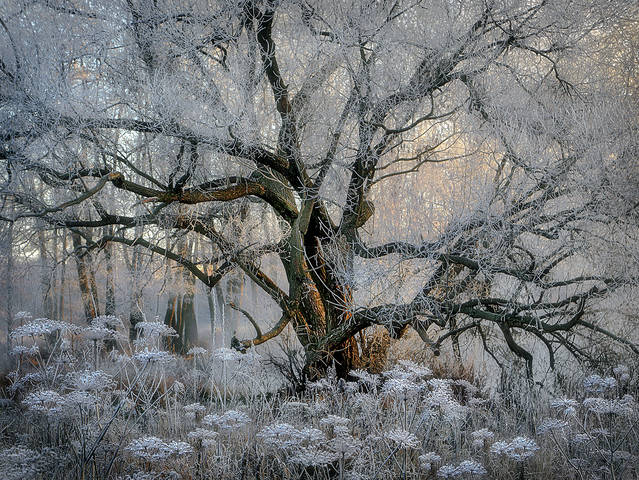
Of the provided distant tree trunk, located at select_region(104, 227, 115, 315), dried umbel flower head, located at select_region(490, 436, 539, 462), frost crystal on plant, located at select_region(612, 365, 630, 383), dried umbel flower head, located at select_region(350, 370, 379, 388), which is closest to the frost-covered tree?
frost crystal on plant, located at select_region(612, 365, 630, 383)

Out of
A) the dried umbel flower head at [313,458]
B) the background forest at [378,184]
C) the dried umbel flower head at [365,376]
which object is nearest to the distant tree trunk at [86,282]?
the background forest at [378,184]

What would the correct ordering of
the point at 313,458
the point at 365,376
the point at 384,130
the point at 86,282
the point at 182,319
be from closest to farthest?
the point at 313,458 → the point at 365,376 → the point at 384,130 → the point at 86,282 → the point at 182,319

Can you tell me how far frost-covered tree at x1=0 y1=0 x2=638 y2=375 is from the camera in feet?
19.7

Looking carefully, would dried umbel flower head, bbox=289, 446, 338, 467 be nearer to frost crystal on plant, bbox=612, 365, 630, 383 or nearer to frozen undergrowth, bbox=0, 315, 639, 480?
frozen undergrowth, bbox=0, 315, 639, 480

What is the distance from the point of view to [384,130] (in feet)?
23.7

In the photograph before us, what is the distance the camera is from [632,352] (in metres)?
7.04

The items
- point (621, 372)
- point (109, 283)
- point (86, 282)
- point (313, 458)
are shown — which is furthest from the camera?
point (109, 283)

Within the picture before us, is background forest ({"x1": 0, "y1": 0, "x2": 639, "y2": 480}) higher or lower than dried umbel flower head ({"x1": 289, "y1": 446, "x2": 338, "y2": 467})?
higher

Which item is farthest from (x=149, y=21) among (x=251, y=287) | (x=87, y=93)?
(x=251, y=287)

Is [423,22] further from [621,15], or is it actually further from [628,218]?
[628,218]

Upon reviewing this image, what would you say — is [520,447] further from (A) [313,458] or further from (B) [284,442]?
(B) [284,442]

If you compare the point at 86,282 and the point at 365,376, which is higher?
the point at 86,282

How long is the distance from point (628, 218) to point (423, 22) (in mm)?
2824

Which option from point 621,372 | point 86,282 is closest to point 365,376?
point 621,372
